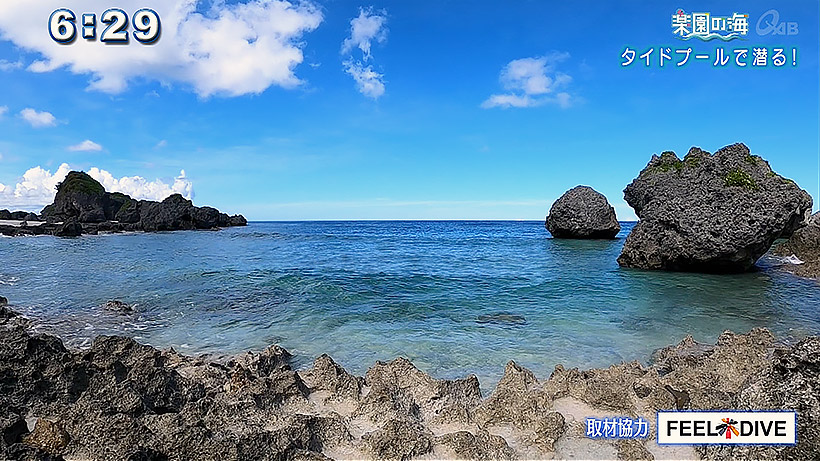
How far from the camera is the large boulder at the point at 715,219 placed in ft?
54.6

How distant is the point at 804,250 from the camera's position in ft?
72.5

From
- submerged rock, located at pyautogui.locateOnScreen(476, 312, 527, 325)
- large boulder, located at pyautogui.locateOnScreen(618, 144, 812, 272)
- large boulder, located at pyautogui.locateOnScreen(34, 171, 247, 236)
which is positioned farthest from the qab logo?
large boulder, located at pyautogui.locateOnScreen(34, 171, 247, 236)

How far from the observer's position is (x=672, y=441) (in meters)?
4.44

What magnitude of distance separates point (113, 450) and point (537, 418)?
3.79m

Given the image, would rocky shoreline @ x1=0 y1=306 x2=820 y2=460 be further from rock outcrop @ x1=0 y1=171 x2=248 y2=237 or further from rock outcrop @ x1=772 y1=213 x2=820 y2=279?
rock outcrop @ x1=0 y1=171 x2=248 y2=237

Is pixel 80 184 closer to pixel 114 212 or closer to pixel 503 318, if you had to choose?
pixel 114 212

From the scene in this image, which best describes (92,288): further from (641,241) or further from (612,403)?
(641,241)

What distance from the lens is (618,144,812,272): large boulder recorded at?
16641mm

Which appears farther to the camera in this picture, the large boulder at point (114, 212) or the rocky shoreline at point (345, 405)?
the large boulder at point (114, 212)

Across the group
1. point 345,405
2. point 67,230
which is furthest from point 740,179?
point 67,230

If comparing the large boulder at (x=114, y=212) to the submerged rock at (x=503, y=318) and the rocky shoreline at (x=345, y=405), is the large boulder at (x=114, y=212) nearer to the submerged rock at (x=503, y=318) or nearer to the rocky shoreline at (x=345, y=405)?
the submerged rock at (x=503, y=318)

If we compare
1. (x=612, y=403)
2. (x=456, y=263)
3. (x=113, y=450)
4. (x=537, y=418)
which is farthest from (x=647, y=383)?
(x=456, y=263)

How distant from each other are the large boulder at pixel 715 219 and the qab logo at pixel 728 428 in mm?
15441

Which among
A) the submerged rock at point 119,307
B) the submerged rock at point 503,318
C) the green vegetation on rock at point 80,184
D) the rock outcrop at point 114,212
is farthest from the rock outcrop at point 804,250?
the green vegetation on rock at point 80,184
